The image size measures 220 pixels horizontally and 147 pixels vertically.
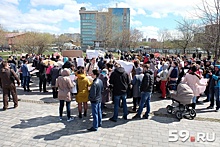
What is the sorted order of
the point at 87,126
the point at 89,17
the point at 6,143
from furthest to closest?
the point at 89,17 < the point at 87,126 < the point at 6,143

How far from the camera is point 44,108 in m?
7.00

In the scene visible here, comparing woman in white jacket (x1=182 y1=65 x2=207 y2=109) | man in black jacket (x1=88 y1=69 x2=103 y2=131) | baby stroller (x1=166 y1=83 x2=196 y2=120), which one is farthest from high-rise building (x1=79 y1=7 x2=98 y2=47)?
man in black jacket (x1=88 y1=69 x2=103 y2=131)

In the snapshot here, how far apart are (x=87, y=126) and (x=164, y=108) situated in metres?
3.39

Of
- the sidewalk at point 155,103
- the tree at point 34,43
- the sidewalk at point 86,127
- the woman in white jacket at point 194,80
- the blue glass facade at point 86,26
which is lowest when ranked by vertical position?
the sidewalk at point 86,127

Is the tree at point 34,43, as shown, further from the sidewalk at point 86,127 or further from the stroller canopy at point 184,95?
the stroller canopy at point 184,95

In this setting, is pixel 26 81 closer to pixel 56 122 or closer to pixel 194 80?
pixel 56 122

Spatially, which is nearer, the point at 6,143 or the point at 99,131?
the point at 6,143

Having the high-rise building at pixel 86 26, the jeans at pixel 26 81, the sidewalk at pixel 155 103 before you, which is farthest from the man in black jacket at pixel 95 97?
the high-rise building at pixel 86 26

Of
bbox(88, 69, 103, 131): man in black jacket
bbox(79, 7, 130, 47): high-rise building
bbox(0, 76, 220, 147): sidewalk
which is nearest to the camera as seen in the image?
bbox(0, 76, 220, 147): sidewalk

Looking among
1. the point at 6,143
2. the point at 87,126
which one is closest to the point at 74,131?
the point at 87,126

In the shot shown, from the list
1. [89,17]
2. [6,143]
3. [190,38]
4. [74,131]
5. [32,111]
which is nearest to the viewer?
[6,143]

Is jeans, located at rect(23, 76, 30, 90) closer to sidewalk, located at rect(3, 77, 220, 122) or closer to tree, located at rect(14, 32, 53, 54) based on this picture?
sidewalk, located at rect(3, 77, 220, 122)

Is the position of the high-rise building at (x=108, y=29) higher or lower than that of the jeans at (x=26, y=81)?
higher

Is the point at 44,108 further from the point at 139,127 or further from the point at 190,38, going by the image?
the point at 190,38
